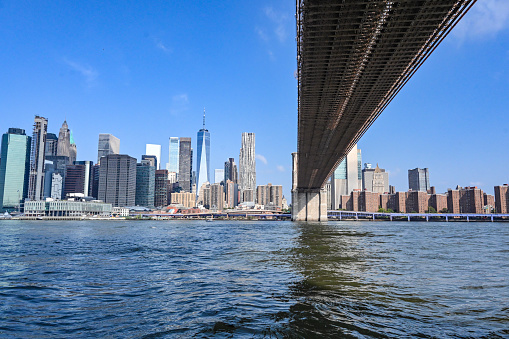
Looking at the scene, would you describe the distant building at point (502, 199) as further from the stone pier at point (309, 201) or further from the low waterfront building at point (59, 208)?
the low waterfront building at point (59, 208)

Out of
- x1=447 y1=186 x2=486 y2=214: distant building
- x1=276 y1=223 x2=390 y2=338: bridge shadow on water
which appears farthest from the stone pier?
x1=276 y1=223 x2=390 y2=338: bridge shadow on water

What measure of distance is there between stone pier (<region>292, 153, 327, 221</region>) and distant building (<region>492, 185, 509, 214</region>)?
84.4 m

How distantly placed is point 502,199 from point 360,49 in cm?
14601

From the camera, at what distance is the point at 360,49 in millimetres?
23375

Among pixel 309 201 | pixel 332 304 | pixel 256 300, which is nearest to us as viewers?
pixel 332 304

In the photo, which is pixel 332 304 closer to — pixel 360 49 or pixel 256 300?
pixel 256 300

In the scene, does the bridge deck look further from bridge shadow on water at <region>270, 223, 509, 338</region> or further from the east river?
bridge shadow on water at <region>270, 223, 509, 338</region>

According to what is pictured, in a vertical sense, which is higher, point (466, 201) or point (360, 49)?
point (360, 49)

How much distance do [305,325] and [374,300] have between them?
2844 mm

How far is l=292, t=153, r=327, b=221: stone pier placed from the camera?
97.6 metres

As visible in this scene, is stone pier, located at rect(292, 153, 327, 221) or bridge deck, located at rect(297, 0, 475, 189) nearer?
bridge deck, located at rect(297, 0, 475, 189)

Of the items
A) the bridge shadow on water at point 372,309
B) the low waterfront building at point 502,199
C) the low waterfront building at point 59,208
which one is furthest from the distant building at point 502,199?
the low waterfront building at point 59,208

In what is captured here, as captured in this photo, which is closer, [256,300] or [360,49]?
[256,300]

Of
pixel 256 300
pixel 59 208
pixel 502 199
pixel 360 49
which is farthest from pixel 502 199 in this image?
pixel 59 208
